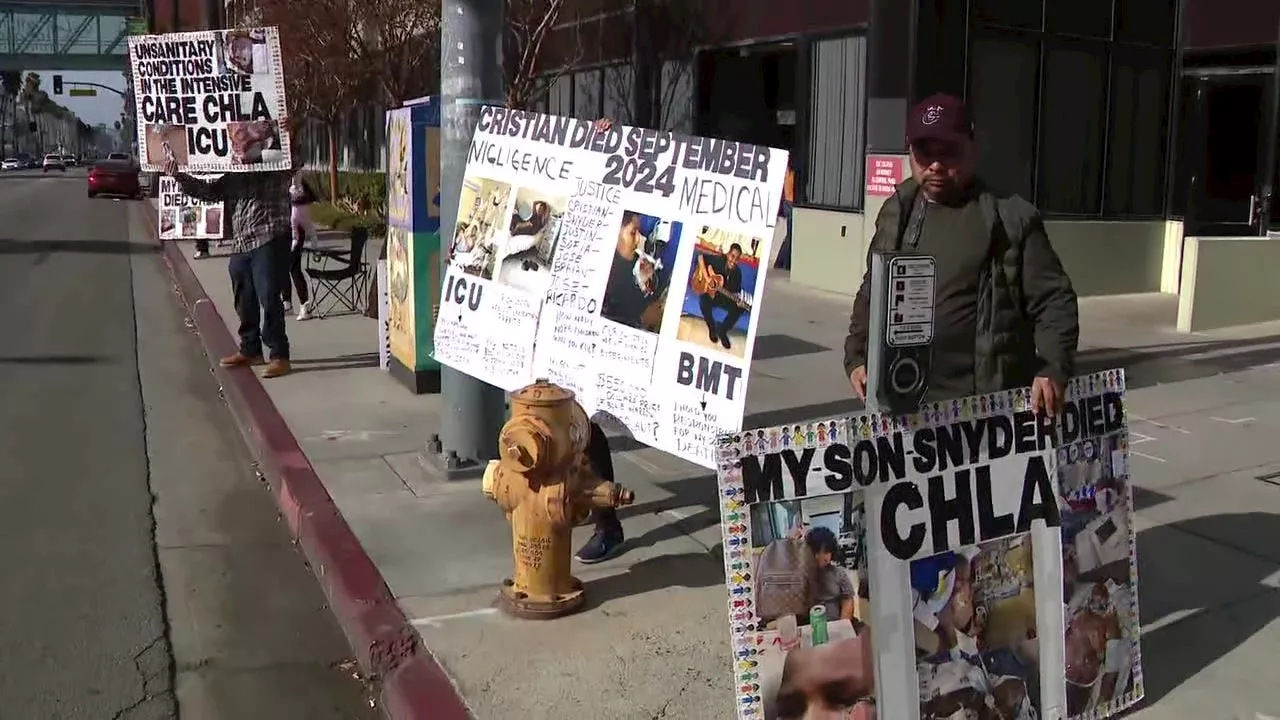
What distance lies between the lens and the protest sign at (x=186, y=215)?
9.27 meters

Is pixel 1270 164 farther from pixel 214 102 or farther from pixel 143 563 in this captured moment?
pixel 143 563

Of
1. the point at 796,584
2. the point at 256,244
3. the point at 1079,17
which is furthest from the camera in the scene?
the point at 1079,17

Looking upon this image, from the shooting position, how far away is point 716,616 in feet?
15.2

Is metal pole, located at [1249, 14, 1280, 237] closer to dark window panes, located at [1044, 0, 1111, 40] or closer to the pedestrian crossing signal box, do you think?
dark window panes, located at [1044, 0, 1111, 40]

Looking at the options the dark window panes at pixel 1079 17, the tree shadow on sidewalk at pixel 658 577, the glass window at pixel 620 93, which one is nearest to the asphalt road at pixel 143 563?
the tree shadow on sidewalk at pixel 658 577

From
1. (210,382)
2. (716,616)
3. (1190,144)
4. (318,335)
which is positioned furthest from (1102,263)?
(716,616)

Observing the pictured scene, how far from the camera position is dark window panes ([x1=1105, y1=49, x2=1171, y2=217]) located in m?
15.1

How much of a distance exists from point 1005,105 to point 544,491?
11.4 m

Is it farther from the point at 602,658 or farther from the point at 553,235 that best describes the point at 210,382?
the point at 602,658

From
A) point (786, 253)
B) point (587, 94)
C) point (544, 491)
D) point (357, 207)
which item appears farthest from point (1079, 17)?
point (357, 207)

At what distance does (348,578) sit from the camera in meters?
4.96

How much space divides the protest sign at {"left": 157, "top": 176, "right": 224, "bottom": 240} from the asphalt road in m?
1.21

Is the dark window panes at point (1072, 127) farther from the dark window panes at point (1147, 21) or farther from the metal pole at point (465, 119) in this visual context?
the metal pole at point (465, 119)

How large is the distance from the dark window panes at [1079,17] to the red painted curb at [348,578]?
10586 mm
